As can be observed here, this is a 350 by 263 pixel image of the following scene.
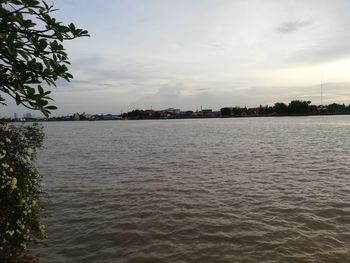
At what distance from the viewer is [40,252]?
9.98 metres

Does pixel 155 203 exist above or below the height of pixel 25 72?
below

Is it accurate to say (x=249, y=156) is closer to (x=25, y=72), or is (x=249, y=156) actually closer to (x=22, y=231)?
(x=22, y=231)

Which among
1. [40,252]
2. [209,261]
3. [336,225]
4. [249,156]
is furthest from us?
[249,156]

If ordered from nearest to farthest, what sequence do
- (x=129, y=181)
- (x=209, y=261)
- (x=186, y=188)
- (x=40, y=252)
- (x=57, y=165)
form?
1. (x=209, y=261)
2. (x=40, y=252)
3. (x=186, y=188)
4. (x=129, y=181)
5. (x=57, y=165)

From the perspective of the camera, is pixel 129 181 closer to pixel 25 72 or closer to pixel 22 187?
pixel 22 187

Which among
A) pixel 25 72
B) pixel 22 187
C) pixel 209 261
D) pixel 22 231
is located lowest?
pixel 209 261

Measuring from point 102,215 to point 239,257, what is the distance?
5903 mm

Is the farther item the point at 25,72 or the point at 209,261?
the point at 209,261

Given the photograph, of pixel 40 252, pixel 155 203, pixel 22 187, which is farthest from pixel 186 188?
pixel 22 187

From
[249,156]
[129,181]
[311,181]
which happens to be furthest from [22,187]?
[249,156]

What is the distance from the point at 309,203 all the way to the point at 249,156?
1668cm

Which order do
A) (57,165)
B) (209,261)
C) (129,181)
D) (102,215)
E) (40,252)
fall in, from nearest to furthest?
1. (209,261)
2. (40,252)
3. (102,215)
4. (129,181)
5. (57,165)

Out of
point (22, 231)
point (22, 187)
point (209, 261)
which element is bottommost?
point (209, 261)

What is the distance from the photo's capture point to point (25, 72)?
3.51 metres
